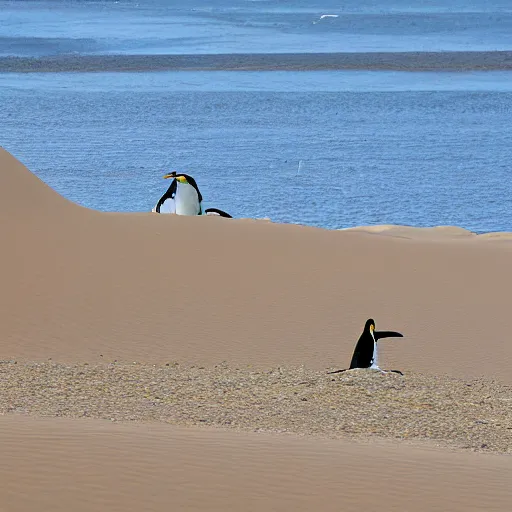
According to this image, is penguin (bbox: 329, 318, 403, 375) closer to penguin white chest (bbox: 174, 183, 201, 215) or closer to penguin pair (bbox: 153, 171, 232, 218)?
penguin pair (bbox: 153, 171, 232, 218)

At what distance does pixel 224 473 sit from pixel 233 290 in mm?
5881

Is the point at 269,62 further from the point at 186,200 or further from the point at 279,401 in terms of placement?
the point at 279,401

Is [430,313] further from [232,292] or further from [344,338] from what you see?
[232,292]

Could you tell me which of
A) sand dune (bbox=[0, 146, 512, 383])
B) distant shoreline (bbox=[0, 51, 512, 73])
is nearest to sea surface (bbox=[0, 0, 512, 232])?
distant shoreline (bbox=[0, 51, 512, 73])

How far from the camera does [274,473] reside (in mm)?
5566

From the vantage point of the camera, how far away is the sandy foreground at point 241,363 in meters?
5.48

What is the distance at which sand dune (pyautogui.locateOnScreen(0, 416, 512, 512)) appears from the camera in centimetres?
523

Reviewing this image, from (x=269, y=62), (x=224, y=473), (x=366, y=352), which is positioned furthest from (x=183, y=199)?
(x=269, y=62)

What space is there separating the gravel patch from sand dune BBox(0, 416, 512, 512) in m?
0.42

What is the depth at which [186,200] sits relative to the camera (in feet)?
46.6

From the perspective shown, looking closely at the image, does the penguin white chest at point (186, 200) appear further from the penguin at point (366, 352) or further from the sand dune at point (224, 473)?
the sand dune at point (224, 473)

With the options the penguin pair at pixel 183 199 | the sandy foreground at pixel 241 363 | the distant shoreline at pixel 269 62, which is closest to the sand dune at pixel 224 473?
the sandy foreground at pixel 241 363

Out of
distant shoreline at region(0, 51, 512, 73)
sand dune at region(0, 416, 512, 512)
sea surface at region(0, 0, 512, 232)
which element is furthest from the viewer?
distant shoreline at region(0, 51, 512, 73)

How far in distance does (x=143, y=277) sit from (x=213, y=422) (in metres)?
5.01
